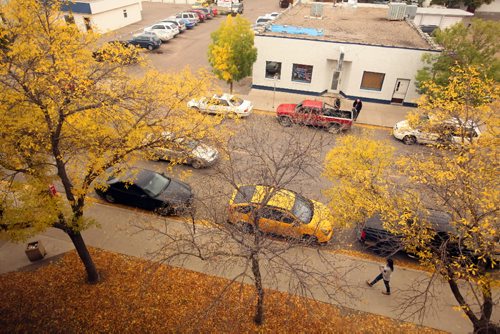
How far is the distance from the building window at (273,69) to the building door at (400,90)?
25.7 ft

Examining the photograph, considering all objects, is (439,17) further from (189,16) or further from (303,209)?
(303,209)

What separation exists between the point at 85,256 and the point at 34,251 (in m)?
2.37

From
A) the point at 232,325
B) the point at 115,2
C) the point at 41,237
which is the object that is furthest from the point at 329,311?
the point at 115,2

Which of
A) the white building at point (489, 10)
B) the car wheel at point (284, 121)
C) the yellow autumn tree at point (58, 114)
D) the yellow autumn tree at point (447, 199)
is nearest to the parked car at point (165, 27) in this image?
the car wheel at point (284, 121)

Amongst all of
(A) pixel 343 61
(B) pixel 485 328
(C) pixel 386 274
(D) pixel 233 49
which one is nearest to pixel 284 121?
(D) pixel 233 49

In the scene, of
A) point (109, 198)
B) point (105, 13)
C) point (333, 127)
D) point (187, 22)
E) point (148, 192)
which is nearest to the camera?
point (148, 192)

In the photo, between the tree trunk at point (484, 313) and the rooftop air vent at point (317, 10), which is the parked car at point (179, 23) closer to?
the rooftop air vent at point (317, 10)

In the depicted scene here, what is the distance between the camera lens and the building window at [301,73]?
22234 mm

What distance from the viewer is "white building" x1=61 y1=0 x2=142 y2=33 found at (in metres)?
29.4

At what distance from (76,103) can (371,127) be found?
644 inches

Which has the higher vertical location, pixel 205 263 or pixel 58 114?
pixel 58 114

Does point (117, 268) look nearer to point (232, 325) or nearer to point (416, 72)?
point (232, 325)

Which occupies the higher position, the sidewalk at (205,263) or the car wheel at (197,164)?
the car wheel at (197,164)

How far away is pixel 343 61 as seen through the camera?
70.2 feet
